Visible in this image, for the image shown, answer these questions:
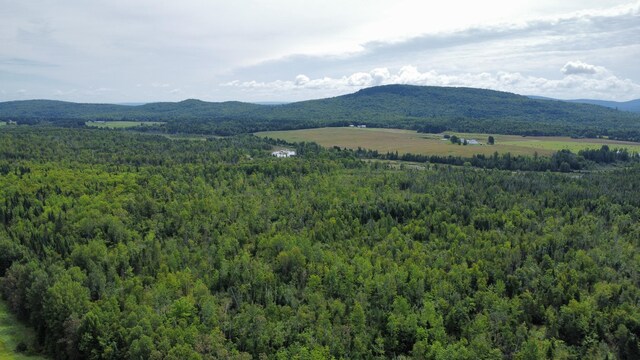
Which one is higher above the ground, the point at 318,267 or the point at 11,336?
the point at 318,267

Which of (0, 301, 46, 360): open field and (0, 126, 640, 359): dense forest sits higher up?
(0, 126, 640, 359): dense forest

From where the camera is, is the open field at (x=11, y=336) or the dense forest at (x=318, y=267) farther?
the open field at (x=11, y=336)

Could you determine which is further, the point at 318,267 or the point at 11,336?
the point at 318,267

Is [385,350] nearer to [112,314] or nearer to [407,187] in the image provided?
[112,314]

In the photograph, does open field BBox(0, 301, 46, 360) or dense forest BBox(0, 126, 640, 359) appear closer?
dense forest BBox(0, 126, 640, 359)
